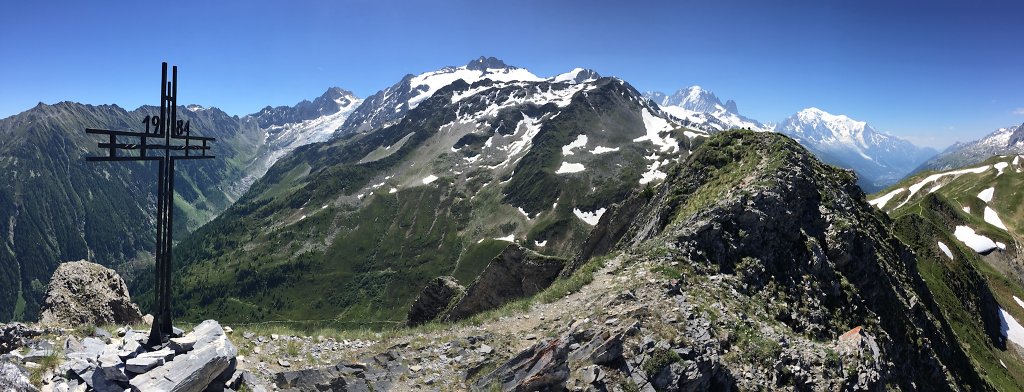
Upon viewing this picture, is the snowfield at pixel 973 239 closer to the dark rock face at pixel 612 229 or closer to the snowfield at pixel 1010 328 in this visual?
the snowfield at pixel 1010 328

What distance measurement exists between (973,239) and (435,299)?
453ft

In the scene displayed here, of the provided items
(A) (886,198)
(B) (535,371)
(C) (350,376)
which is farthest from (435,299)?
(A) (886,198)

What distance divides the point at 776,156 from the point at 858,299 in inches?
390

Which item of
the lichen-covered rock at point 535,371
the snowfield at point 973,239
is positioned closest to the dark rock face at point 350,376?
the lichen-covered rock at point 535,371

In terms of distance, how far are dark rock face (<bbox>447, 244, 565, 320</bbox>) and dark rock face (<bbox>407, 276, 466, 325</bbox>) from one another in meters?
4.26

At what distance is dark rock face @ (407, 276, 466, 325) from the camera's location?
169ft

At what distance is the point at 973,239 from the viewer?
120938mm

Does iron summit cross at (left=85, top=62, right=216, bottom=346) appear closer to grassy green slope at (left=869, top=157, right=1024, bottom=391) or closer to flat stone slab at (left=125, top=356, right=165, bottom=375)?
flat stone slab at (left=125, top=356, right=165, bottom=375)

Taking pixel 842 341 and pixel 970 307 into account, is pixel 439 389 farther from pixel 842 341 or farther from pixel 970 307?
pixel 970 307

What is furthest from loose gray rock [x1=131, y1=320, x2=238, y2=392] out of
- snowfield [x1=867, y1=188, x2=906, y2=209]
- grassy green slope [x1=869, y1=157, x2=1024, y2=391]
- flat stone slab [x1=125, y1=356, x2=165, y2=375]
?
snowfield [x1=867, y1=188, x2=906, y2=209]

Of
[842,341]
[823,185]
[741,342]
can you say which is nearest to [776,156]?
[823,185]

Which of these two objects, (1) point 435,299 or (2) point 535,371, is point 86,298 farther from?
(2) point 535,371

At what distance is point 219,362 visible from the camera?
1612cm

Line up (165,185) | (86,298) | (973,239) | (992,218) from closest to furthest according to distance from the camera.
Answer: (165,185)
(86,298)
(973,239)
(992,218)
